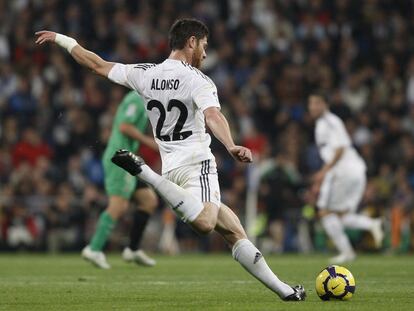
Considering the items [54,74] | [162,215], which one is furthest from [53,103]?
[162,215]

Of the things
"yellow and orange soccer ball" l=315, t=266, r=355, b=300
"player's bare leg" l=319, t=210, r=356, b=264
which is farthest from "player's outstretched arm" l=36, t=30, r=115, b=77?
"player's bare leg" l=319, t=210, r=356, b=264

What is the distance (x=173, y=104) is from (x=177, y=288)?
206cm

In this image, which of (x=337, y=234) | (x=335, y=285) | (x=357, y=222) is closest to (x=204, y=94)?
(x=335, y=285)

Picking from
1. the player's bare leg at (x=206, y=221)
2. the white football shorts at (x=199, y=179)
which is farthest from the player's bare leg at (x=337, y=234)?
the player's bare leg at (x=206, y=221)

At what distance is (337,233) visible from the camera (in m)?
15.7

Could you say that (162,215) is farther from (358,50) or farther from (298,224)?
(358,50)

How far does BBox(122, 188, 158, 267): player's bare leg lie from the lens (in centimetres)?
1298

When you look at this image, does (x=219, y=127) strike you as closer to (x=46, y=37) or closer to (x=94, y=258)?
(x=46, y=37)

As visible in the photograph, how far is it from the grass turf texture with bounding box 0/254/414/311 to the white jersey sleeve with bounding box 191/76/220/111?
5.04 feet

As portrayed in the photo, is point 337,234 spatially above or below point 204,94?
below

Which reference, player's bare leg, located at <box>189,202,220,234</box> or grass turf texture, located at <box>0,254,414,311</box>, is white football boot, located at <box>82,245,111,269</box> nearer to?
grass turf texture, located at <box>0,254,414,311</box>

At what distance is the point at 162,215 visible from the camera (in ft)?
66.0

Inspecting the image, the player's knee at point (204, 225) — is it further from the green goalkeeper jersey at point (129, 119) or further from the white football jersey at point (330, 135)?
the white football jersey at point (330, 135)

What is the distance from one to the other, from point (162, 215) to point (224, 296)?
1170cm
